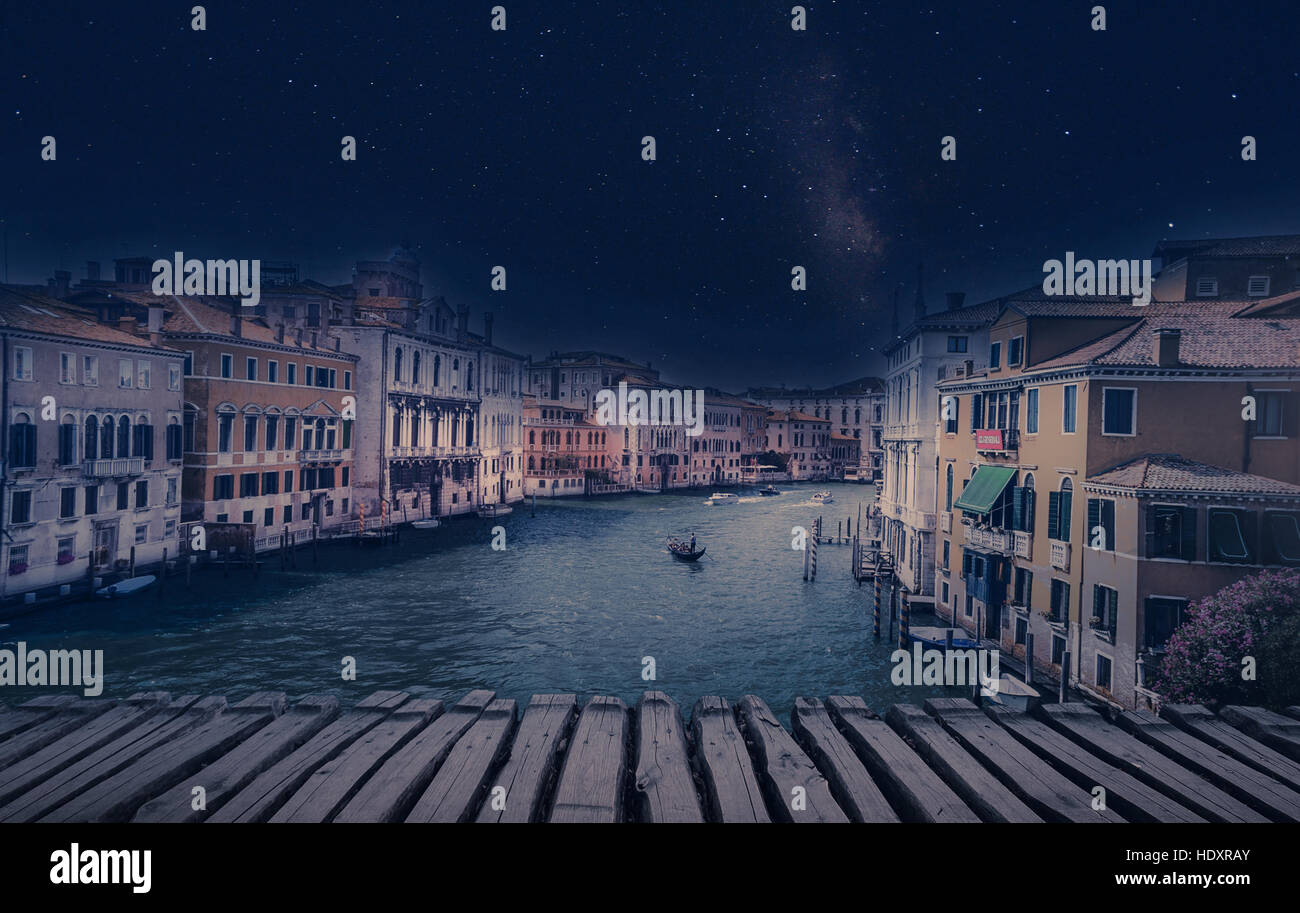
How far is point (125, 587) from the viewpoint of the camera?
1017 inches

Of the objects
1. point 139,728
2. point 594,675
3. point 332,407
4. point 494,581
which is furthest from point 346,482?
point 139,728

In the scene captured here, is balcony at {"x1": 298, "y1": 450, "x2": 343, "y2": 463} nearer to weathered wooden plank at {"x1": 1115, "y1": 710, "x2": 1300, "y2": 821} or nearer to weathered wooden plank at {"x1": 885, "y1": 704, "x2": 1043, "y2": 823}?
weathered wooden plank at {"x1": 885, "y1": 704, "x2": 1043, "y2": 823}

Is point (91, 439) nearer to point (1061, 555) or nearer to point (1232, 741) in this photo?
point (1061, 555)

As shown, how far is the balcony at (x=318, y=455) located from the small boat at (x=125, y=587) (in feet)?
41.0

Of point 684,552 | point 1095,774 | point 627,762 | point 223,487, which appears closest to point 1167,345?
point 1095,774

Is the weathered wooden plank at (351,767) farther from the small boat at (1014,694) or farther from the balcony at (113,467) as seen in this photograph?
the balcony at (113,467)

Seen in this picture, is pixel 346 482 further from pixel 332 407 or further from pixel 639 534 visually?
pixel 639 534

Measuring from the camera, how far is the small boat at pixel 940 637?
1998 centimetres

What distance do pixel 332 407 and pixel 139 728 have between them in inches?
1674

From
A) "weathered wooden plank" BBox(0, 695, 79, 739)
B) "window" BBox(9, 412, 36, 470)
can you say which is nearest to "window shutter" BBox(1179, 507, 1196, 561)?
"weathered wooden plank" BBox(0, 695, 79, 739)

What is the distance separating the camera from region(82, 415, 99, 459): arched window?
24703 mm

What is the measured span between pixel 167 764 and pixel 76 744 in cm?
56
